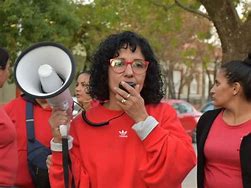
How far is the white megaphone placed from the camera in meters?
2.29

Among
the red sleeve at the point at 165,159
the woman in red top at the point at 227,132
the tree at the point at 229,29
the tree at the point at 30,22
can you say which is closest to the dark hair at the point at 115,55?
the red sleeve at the point at 165,159

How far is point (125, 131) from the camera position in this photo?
242 centimetres

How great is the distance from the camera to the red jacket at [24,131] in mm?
3494

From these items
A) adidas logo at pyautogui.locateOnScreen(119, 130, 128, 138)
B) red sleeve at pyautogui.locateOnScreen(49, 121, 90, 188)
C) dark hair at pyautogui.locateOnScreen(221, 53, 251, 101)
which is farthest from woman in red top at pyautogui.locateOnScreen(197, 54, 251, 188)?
red sleeve at pyautogui.locateOnScreen(49, 121, 90, 188)

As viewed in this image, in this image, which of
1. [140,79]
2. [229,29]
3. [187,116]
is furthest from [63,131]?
[187,116]

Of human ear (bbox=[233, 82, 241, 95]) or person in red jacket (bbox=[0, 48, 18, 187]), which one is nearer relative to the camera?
human ear (bbox=[233, 82, 241, 95])

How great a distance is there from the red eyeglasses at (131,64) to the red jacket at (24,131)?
1197 mm

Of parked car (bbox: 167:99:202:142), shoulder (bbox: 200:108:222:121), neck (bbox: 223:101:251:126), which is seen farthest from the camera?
parked car (bbox: 167:99:202:142)

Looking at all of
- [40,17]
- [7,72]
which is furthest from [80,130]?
[40,17]

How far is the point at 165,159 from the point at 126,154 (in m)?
0.21

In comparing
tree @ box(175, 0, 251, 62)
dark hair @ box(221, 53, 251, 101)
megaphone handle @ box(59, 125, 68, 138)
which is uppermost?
tree @ box(175, 0, 251, 62)

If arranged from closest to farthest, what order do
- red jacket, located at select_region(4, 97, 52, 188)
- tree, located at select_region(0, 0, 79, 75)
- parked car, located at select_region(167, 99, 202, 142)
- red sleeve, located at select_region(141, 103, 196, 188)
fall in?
red sleeve, located at select_region(141, 103, 196, 188), red jacket, located at select_region(4, 97, 52, 188), tree, located at select_region(0, 0, 79, 75), parked car, located at select_region(167, 99, 202, 142)

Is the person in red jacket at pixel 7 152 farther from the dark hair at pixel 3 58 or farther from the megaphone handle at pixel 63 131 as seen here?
the megaphone handle at pixel 63 131

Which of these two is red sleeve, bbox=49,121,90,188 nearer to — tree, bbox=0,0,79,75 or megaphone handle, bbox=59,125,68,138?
megaphone handle, bbox=59,125,68,138
